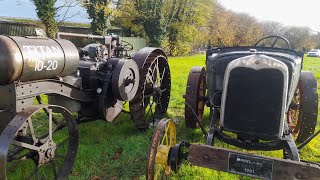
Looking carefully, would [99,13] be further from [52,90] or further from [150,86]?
[52,90]

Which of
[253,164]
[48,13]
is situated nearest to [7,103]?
[253,164]

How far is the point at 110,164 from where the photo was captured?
3.74 meters

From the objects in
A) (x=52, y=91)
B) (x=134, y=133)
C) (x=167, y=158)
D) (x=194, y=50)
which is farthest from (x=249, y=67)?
(x=194, y=50)

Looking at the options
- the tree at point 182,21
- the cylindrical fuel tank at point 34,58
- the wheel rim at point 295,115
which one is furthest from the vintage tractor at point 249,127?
the tree at point 182,21

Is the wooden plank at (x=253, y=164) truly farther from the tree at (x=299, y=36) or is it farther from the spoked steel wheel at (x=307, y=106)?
the tree at (x=299, y=36)

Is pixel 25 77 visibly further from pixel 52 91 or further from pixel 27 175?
pixel 27 175

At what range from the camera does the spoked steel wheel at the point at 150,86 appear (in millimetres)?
4508

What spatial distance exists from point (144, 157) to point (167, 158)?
46.1 inches

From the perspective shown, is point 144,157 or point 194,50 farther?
point 194,50

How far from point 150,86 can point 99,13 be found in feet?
49.2

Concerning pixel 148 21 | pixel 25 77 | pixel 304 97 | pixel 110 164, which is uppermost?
pixel 148 21

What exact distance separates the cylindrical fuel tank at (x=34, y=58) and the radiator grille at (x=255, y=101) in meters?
1.80

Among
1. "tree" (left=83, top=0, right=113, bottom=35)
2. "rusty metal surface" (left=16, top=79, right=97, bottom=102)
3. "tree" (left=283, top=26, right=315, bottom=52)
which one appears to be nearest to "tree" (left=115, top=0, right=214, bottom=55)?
"tree" (left=83, top=0, right=113, bottom=35)

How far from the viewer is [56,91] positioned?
127 inches
